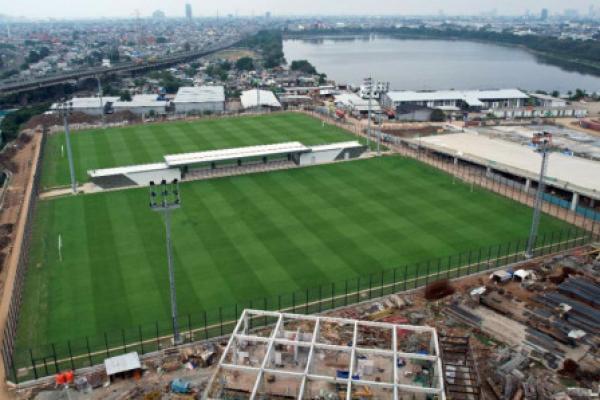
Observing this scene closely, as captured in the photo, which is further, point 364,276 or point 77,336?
point 364,276

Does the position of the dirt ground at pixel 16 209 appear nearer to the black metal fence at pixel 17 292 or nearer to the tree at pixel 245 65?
the black metal fence at pixel 17 292

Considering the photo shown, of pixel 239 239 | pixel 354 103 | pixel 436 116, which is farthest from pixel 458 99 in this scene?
pixel 239 239

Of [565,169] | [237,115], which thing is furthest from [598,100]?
[237,115]

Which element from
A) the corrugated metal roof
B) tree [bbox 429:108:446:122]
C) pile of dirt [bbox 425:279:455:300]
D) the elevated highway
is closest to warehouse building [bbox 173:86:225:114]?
tree [bbox 429:108:446:122]

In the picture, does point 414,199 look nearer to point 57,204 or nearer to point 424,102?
point 57,204

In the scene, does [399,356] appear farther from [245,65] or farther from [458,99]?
[245,65]

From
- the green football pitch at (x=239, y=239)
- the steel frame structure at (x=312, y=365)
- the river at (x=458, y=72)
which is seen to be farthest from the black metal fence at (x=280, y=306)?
the river at (x=458, y=72)
